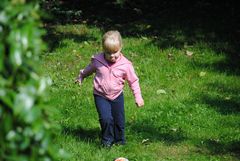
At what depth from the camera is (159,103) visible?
758 centimetres

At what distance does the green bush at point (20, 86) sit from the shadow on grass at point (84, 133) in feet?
12.4

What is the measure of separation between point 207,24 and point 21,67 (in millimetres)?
8939

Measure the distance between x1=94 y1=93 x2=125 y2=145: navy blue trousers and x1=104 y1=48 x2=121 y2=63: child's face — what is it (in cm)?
43

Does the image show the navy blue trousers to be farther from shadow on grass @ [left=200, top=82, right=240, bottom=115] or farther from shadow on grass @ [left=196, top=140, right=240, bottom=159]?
shadow on grass @ [left=200, top=82, right=240, bottom=115]

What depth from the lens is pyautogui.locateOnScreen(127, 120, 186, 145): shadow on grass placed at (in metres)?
6.50

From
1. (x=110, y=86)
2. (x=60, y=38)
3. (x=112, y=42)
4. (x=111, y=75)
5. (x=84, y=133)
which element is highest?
(x=112, y=42)

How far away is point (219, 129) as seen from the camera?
675cm

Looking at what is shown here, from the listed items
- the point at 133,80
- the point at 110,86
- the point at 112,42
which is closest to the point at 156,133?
the point at 133,80

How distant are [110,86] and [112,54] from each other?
1.18 feet

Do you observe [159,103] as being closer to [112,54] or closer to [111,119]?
[111,119]

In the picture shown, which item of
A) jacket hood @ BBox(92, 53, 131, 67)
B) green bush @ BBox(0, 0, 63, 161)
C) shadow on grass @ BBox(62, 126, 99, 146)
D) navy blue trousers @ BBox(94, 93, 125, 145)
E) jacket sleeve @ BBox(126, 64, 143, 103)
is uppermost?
green bush @ BBox(0, 0, 63, 161)

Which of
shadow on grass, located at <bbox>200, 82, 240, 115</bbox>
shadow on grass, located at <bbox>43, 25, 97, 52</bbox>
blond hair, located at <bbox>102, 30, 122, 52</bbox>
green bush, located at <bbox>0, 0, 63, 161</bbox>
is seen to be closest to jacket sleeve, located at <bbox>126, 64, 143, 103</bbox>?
blond hair, located at <bbox>102, 30, 122, 52</bbox>

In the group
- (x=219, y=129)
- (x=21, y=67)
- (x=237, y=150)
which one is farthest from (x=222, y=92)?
(x=21, y=67)

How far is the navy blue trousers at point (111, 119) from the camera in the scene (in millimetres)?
6070
